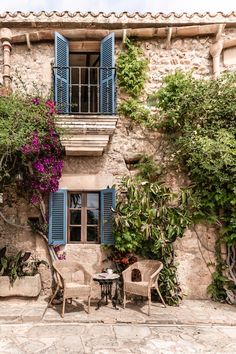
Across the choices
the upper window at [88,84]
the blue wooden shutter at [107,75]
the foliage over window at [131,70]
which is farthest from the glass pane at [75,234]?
the foliage over window at [131,70]

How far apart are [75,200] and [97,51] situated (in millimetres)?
3981

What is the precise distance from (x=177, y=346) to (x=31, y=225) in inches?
161

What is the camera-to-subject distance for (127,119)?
25.5 ft

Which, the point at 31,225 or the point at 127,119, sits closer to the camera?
the point at 31,225

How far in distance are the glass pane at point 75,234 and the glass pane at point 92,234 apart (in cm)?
21

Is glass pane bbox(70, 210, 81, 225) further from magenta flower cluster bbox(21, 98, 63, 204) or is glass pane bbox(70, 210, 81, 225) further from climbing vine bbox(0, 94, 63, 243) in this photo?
magenta flower cluster bbox(21, 98, 63, 204)

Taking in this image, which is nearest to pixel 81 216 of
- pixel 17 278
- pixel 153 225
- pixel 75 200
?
pixel 75 200

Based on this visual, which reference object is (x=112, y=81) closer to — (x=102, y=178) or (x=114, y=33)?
(x=114, y=33)

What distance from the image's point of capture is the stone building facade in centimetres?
722

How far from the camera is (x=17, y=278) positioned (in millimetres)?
6484

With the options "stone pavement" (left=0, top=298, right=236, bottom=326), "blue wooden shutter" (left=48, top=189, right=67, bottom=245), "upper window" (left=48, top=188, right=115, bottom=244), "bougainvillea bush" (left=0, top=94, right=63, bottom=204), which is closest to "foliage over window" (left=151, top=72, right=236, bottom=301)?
"stone pavement" (left=0, top=298, right=236, bottom=326)

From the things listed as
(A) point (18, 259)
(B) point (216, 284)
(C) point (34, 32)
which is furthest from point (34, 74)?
(B) point (216, 284)

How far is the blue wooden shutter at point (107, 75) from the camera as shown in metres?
A: 7.48

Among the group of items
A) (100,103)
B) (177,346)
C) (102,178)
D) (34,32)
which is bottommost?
(177,346)
